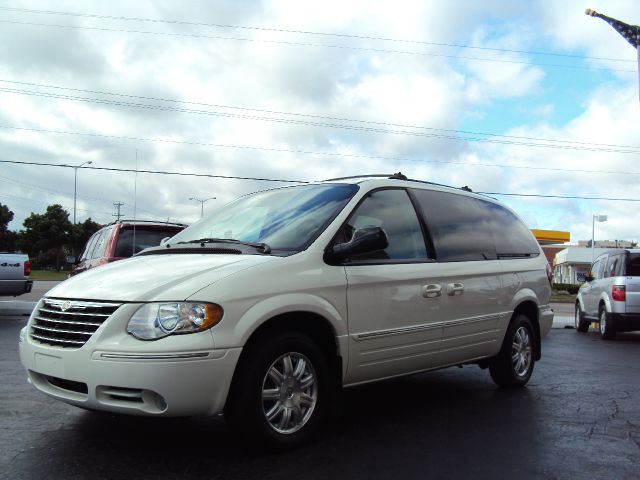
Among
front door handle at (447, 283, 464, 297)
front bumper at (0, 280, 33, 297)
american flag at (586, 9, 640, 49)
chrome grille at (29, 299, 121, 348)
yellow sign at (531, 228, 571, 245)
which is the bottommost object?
front bumper at (0, 280, 33, 297)

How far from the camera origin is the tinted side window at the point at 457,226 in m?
5.20

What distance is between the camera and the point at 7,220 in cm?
6631

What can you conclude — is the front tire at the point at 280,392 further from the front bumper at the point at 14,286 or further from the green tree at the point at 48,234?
the green tree at the point at 48,234

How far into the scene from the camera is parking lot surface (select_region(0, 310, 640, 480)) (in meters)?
3.49

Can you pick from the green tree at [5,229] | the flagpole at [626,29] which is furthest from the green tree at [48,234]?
the flagpole at [626,29]

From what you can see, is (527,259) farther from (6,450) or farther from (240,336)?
(6,450)

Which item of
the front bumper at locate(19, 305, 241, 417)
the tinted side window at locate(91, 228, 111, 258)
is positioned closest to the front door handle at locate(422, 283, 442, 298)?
the front bumper at locate(19, 305, 241, 417)

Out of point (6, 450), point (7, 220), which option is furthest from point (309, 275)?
point (7, 220)

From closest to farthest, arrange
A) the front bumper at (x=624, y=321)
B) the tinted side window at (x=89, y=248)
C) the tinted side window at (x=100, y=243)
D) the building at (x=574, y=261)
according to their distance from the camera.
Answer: the tinted side window at (x=100, y=243), the tinted side window at (x=89, y=248), the front bumper at (x=624, y=321), the building at (x=574, y=261)

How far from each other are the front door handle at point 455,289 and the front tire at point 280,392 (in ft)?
4.68

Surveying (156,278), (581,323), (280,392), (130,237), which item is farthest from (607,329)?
(156,278)

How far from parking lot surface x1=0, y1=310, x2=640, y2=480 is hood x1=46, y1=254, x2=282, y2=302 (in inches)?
36.8

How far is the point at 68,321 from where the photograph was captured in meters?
3.67

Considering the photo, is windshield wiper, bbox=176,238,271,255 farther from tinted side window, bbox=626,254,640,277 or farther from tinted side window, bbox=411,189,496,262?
tinted side window, bbox=626,254,640,277
